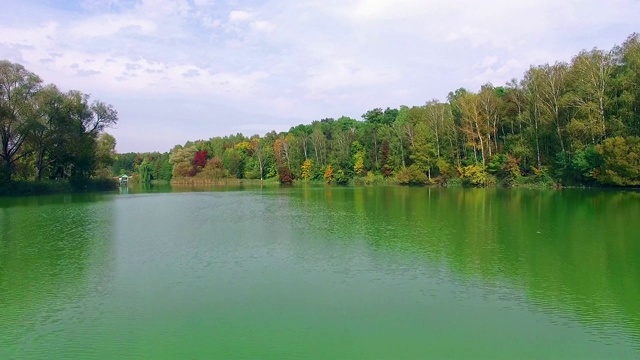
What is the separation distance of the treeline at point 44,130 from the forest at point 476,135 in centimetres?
10

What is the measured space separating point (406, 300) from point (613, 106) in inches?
1330

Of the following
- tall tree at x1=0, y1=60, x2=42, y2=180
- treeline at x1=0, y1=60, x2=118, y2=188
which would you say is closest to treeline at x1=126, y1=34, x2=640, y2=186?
treeline at x1=0, y1=60, x2=118, y2=188

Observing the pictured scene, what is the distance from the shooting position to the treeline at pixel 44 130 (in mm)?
36250

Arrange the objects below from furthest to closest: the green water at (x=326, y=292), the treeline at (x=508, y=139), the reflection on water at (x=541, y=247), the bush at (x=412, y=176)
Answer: the bush at (x=412, y=176)
the treeline at (x=508, y=139)
the reflection on water at (x=541, y=247)
the green water at (x=326, y=292)

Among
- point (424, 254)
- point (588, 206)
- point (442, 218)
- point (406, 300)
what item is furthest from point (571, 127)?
point (406, 300)

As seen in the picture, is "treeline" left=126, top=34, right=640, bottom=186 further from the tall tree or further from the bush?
the tall tree

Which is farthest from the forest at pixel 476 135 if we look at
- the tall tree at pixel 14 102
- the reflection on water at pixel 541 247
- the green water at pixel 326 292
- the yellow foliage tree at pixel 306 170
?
the green water at pixel 326 292

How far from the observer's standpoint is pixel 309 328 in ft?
21.9

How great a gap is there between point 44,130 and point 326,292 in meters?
38.7

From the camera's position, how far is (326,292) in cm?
851

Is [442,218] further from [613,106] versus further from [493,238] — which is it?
[613,106]

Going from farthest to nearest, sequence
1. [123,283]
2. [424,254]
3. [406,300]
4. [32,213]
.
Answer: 1. [32,213]
2. [424,254]
3. [123,283]
4. [406,300]

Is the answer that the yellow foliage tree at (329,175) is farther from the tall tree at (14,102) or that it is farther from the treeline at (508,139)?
the tall tree at (14,102)

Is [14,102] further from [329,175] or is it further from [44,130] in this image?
[329,175]
